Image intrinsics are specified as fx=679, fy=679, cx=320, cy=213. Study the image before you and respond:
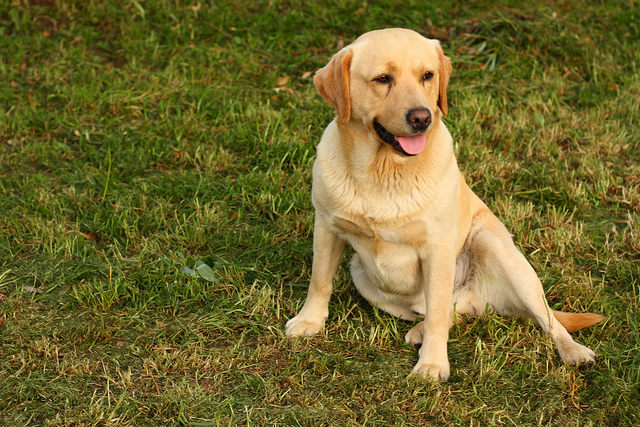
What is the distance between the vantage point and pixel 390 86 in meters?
3.06

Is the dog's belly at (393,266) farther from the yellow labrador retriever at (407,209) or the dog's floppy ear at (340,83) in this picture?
the dog's floppy ear at (340,83)

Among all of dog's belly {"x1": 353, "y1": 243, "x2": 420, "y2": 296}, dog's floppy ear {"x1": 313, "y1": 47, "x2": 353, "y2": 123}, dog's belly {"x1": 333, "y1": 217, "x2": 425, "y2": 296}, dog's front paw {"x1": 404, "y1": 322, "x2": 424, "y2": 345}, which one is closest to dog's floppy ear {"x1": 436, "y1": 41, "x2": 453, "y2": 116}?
dog's floppy ear {"x1": 313, "y1": 47, "x2": 353, "y2": 123}

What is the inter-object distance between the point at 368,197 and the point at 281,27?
3.84 m

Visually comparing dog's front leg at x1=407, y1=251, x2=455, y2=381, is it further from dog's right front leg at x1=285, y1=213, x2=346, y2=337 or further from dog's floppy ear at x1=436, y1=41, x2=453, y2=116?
dog's floppy ear at x1=436, y1=41, x2=453, y2=116

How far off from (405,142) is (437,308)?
0.82 metres

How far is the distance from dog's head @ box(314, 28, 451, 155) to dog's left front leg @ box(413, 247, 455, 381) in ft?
1.83

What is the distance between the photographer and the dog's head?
117 inches

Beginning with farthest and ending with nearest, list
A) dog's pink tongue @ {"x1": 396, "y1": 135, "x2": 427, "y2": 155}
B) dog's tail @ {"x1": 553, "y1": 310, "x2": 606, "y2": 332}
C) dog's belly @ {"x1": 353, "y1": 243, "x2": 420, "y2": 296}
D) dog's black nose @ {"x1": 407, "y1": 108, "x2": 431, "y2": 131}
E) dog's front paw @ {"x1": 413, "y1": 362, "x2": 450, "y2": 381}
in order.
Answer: dog's tail @ {"x1": 553, "y1": 310, "x2": 606, "y2": 332}, dog's belly @ {"x1": 353, "y1": 243, "x2": 420, "y2": 296}, dog's front paw @ {"x1": 413, "y1": 362, "x2": 450, "y2": 381}, dog's pink tongue @ {"x1": 396, "y1": 135, "x2": 427, "y2": 155}, dog's black nose @ {"x1": 407, "y1": 108, "x2": 431, "y2": 131}

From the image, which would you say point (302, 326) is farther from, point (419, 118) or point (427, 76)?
point (427, 76)

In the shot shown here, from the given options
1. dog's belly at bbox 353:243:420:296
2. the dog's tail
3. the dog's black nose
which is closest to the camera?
the dog's black nose

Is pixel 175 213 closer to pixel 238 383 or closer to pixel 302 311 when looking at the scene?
pixel 302 311

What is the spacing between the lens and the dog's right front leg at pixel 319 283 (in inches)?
137

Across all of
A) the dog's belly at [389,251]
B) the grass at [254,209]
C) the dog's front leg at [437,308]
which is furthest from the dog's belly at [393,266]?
the grass at [254,209]

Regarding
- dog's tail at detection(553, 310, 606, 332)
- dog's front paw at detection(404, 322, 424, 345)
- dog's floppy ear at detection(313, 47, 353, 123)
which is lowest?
dog's front paw at detection(404, 322, 424, 345)
